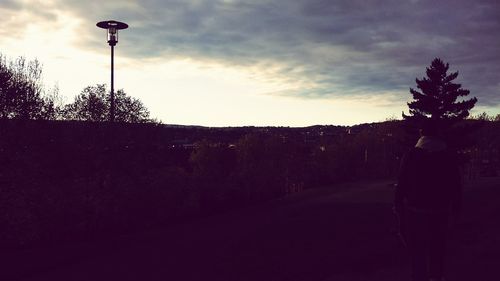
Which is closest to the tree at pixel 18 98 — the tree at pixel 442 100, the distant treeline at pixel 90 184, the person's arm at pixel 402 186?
the distant treeline at pixel 90 184

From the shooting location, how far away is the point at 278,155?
224 feet

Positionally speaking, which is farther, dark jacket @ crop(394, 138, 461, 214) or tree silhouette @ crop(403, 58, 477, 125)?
tree silhouette @ crop(403, 58, 477, 125)

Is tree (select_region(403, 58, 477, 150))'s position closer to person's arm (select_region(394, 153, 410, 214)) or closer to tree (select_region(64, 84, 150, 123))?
tree (select_region(64, 84, 150, 123))

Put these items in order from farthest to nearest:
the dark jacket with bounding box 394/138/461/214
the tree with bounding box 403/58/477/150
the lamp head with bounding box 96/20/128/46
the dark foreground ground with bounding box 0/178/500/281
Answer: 1. the tree with bounding box 403/58/477/150
2. the lamp head with bounding box 96/20/128/46
3. the dark foreground ground with bounding box 0/178/500/281
4. the dark jacket with bounding box 394/138/461/214

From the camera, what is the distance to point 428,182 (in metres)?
4.98

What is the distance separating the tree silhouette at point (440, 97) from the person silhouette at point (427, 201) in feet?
138

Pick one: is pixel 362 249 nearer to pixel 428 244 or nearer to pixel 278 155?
pixel 428 244

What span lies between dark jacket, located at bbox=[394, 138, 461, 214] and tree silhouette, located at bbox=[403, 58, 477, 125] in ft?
138

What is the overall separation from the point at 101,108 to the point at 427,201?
19.1 m

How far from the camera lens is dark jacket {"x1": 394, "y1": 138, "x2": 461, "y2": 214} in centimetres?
497

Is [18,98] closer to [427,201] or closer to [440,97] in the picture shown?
[427,201]

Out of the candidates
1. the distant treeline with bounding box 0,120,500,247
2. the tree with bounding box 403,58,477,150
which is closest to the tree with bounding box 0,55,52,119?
the distant treeline with bounding box 0,120,500,247

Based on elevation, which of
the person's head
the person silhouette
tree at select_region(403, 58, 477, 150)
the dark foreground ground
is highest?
tree at select_region(403, 58, 477, 150)

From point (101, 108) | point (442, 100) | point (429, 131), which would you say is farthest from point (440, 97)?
point (429, 131)
